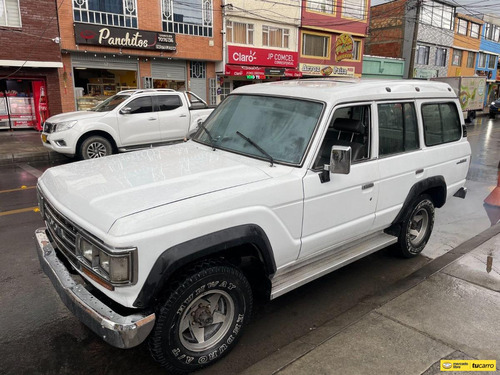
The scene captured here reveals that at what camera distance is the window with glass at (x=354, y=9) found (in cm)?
2712

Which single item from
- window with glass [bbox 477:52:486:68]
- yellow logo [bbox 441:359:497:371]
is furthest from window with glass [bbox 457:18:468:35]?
yellow logo [bbox 441:359:497:371]

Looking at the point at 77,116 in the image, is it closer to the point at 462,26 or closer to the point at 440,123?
the point at 440,123

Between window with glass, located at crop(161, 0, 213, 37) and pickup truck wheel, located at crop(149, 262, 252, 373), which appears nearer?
pickup truck wheel, located at crop(149, 262, 252, 373)

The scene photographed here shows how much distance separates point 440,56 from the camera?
1508 inches

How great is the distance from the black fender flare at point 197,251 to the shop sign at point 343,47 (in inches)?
969

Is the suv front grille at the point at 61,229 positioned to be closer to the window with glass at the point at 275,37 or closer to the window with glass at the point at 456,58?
the window with glass at the point at 275,37

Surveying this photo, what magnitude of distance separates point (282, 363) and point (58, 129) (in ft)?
28.5

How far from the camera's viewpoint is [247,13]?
70.8 ft

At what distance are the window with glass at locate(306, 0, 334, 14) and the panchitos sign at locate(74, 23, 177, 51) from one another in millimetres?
10685

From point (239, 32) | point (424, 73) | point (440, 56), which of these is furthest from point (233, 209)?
point (440, 56)

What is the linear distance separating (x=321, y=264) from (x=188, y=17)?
18802mm

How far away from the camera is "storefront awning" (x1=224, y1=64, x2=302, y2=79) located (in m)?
21.2

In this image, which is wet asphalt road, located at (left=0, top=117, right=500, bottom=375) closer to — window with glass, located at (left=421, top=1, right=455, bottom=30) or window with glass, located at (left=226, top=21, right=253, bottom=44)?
window with glass, located at (left=226, top=21, right=253, bottom=44)

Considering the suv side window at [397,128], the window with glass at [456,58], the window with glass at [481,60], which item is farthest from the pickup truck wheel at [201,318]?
the window with glass at [481,60]
